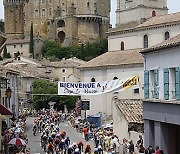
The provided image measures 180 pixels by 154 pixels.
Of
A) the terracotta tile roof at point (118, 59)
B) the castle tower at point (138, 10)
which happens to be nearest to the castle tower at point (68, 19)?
the castle tower at point (138, 10)

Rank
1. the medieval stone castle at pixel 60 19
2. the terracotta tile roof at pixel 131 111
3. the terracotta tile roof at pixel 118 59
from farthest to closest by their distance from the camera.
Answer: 1. the medieval stone castle at pixel 60 19
2. the terracotta tile roof at pixel 118 59
3. the terracotta tile roof at pixel 131 111

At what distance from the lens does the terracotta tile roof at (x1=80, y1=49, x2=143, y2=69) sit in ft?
196

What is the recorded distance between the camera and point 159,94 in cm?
2961

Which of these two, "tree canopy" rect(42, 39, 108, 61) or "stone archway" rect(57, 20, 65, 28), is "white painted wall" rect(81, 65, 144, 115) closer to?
"tree canopy" rect(42, 39, 108, 61)

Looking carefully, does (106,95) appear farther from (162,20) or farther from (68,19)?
(68,19)

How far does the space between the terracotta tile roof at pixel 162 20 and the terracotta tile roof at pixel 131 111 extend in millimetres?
19823

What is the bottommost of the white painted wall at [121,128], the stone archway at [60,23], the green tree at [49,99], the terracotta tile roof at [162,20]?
the white painted wall at [121,128]

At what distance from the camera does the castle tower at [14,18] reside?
153375mm

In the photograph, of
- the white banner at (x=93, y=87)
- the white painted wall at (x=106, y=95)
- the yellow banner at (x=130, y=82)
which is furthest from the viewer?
the white painted wall at (x=106, y=95)

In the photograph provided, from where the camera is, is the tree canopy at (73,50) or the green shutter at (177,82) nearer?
the green shutter at (177,82)

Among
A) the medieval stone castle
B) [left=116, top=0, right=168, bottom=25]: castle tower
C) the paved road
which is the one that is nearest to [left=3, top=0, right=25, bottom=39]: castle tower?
the medieval stone castle

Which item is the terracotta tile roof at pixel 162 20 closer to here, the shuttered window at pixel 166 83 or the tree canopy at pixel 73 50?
the shuttered window at pixel 166 83

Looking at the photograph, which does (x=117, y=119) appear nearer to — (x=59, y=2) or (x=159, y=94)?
(x=159, y=94)

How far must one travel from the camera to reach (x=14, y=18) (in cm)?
15500
